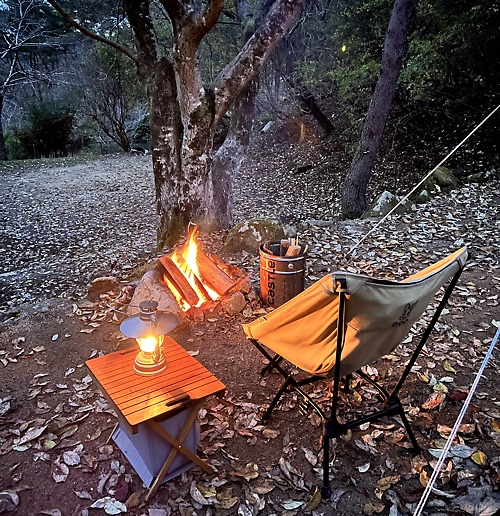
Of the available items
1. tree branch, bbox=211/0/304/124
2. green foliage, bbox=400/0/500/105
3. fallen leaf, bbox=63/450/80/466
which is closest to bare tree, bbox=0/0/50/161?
tree branch, bbox=211/0/304/124

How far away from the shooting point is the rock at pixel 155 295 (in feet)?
12.5

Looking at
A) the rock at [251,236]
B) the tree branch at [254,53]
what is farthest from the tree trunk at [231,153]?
the rock at [251,236]

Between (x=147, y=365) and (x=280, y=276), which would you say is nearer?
(x=147, y=365)

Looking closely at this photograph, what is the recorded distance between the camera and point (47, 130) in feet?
55.1

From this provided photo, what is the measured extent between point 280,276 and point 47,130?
16.1 m

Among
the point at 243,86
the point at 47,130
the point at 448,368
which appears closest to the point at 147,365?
the point at 448,368

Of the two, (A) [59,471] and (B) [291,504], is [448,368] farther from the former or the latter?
(A) [59,471]

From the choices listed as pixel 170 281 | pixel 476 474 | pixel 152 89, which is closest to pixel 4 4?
pixel 152 89

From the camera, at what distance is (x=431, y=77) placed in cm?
899

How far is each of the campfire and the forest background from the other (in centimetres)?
177

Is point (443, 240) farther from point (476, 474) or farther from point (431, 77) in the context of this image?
point (431, 77)

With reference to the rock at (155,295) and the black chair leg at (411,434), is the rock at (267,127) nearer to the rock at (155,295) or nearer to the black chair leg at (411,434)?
the rock at (155,295)

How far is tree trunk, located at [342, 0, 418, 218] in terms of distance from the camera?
293 inches

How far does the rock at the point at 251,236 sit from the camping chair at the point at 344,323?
2.52 metres
